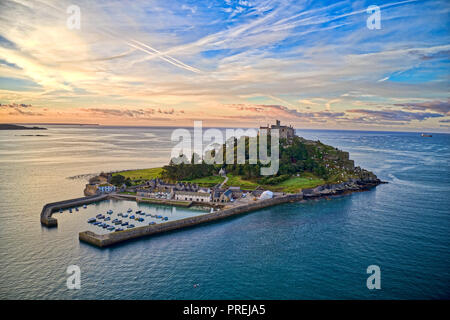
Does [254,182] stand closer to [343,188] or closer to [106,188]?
[343,188]

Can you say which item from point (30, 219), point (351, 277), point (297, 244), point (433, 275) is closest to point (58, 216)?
point (30, 219)

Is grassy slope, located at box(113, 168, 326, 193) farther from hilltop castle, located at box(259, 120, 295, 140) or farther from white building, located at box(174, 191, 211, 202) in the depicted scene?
hilltop castle, located at box(259, 120, 295, 140)

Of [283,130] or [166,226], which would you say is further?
[283,130]

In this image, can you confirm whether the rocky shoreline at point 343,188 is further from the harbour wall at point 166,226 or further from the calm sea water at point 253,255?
the harbour wall at point 166,226

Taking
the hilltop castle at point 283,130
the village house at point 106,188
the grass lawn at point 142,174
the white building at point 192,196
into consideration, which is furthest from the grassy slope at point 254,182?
the hilltop castle at point 283,130

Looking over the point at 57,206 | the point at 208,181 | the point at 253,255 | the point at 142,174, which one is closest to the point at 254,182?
the point at 208,181

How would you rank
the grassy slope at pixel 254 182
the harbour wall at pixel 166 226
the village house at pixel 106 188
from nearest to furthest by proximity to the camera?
the harbour wall at pixel 166 226 < the village house at pixel 106 188 < the grassy slope at pixel 254 182

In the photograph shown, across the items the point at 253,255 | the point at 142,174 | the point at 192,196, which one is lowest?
the point at 253,255
